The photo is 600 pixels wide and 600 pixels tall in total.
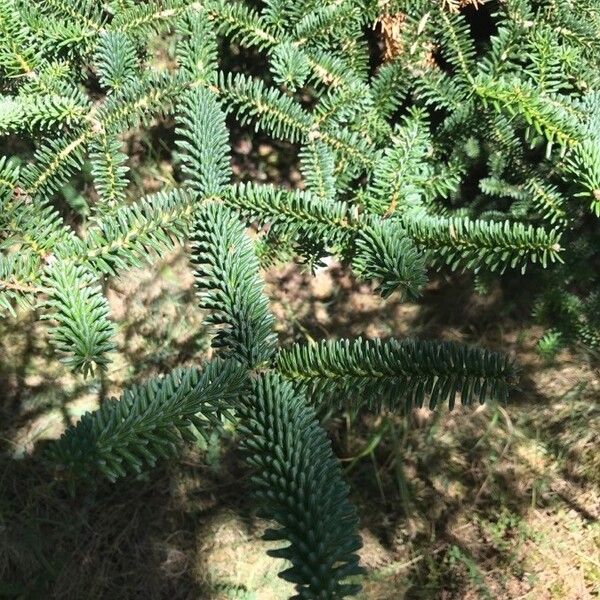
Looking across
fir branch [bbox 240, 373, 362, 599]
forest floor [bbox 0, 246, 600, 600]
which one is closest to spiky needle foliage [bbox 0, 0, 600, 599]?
fir branch [bbox 240, 373, 362, 599]

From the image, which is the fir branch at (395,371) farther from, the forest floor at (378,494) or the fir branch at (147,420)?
the forest floor at (378,494)

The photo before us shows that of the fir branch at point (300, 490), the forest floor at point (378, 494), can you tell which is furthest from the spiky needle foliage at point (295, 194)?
the forest floor at point (378, 494)

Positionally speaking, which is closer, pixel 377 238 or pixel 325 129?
pixel 377 238

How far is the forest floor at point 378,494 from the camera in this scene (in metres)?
1.85

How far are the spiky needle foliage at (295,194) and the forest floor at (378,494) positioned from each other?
2.06 feet

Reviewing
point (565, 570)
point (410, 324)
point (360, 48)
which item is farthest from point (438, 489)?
point (360, 48)

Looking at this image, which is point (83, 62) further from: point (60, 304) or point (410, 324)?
point (410, 324)

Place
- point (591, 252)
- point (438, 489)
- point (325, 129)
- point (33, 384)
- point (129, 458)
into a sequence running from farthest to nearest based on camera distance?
point (33, 384)
point (438, 489)
point (591, 252)
point (325, 129)
point (129, 458)

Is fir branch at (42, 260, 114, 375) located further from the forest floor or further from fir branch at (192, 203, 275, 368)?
the forest floor

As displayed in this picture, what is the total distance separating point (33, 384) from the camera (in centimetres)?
211

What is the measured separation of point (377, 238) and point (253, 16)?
631 millimetres

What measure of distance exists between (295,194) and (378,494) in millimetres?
1207

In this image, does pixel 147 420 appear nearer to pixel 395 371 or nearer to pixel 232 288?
pixel 232 288

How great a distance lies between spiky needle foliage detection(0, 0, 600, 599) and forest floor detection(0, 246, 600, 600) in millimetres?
629
